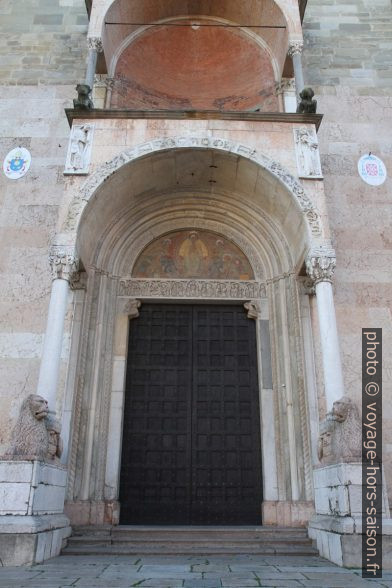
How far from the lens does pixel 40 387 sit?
685 cm

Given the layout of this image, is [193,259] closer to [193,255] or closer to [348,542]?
[193,255]

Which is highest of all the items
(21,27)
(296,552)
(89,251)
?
(21,27)

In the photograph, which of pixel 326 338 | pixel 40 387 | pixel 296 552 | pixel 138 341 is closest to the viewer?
pixel 296 552

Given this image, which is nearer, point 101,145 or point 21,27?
point 101,145

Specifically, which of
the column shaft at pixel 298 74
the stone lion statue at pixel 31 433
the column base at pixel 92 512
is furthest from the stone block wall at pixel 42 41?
the column base at pixel 92 512

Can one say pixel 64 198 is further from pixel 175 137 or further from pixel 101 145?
pixel 175 137

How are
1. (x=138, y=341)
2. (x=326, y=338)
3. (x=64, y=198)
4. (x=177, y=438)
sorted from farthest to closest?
(x=138, y=341)
(x=177, y=438)
(x=64, y=198)
(x=326, y=338)

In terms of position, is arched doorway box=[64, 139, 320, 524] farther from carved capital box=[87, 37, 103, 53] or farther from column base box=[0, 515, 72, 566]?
carved capital box=[87, 37, 103, 53]

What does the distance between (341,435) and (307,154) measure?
4.72 meters

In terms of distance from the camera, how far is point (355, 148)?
1038 centimetres

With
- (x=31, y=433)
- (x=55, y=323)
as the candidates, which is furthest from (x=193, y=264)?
(x=31, y=433)

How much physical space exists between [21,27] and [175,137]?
6287 mm

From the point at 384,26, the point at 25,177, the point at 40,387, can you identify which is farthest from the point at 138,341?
the point at 384,26

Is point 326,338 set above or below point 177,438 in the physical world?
above
